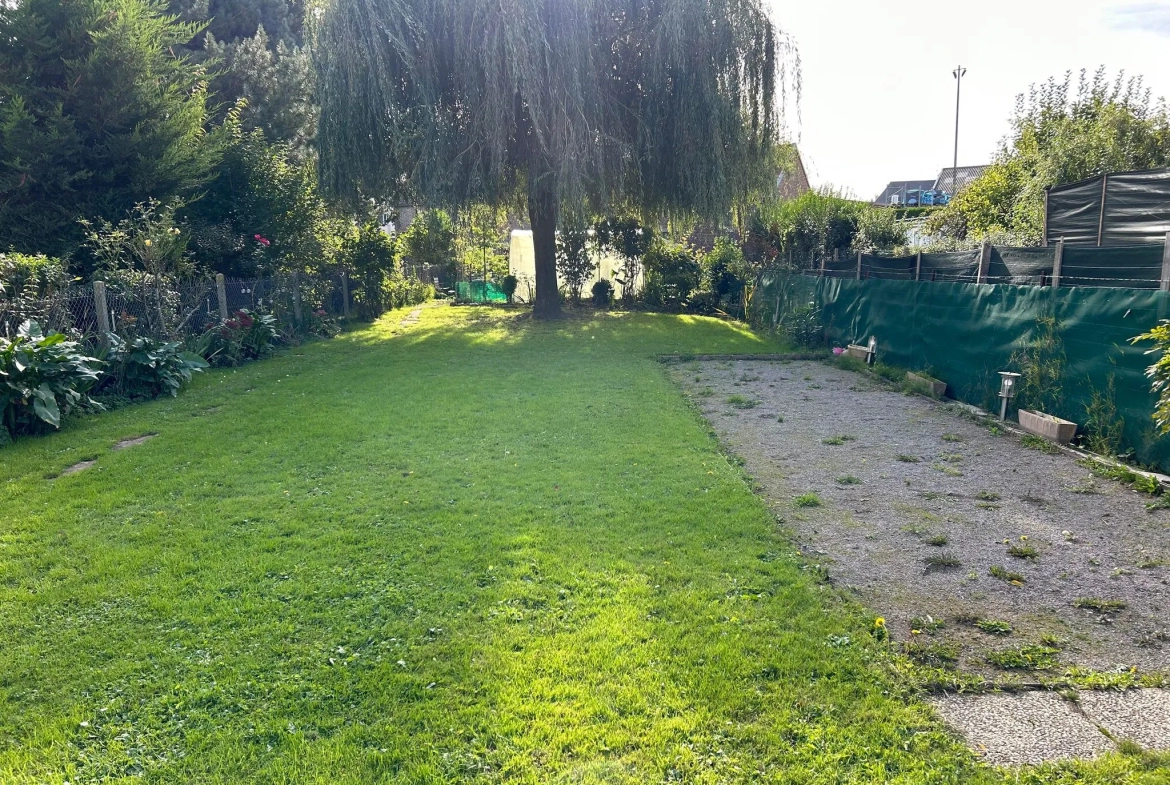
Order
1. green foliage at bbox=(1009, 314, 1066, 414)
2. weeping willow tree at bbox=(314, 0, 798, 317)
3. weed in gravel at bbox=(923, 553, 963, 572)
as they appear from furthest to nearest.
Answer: weeping willow tree at bbox=(314, 0, 798, 317), green foliage at bbox=(1009, 314, 1066, 414), weed in gravel at bbox=(923, 553, 963, 572)

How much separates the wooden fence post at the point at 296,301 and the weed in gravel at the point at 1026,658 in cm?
1370

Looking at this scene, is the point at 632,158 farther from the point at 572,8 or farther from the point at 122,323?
the point at 122,323

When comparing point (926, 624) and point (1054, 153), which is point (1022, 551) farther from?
point (1054, 153)

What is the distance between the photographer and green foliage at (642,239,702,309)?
1922cm

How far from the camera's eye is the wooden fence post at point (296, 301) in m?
14.0

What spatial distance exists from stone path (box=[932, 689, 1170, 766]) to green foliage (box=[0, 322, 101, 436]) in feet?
24.8

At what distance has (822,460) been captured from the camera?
235 inches

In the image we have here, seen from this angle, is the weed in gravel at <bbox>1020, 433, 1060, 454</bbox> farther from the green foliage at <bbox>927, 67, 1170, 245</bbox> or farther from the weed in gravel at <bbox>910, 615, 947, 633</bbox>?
the green foliage at <bbox>927, 67, 1170, 245</bbox>

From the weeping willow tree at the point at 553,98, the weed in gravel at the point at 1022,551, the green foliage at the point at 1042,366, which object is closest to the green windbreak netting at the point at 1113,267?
the green foliage at the point at 1042,366

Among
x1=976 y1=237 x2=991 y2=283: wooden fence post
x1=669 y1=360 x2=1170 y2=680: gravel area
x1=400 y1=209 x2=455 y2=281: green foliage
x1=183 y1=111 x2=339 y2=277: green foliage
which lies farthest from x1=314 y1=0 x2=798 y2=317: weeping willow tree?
x1=669 y1=360 x2=1170 y2=680: gravel area

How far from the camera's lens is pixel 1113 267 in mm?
7039

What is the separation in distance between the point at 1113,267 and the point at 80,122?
1474 cm

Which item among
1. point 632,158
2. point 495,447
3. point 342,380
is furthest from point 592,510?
point 632,158

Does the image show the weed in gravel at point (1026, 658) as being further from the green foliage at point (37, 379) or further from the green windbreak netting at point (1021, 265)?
the green foliage at point (37, 379)
